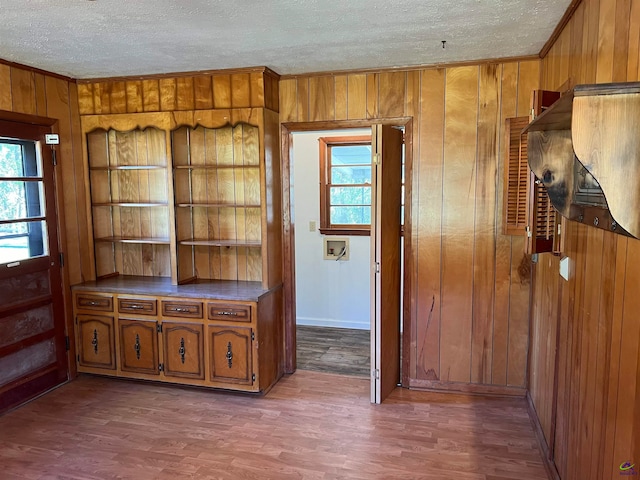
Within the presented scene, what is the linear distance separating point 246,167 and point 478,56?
74.6 inches

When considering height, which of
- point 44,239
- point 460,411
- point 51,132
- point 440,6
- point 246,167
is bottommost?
point 460,411

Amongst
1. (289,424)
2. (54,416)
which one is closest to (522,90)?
(289,424)

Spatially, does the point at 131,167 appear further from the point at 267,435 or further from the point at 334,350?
the point at 334,350

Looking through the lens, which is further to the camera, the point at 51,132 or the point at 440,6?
the point at 51,132

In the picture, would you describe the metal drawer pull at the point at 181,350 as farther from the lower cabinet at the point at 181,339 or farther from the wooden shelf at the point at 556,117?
the wooden shelf at the point at 556,117

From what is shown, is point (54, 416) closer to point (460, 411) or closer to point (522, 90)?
point (460, 411)

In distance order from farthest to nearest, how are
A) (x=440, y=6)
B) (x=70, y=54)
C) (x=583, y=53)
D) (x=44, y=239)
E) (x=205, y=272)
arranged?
(x=205, y=272)
(x=44, y=239)
(x=70, y=54)
(x=440, y=6)
(x=583, y=53)

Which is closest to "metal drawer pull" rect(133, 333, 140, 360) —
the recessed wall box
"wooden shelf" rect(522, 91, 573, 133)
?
the recessed wall box

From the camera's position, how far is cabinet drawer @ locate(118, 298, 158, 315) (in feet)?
11.8

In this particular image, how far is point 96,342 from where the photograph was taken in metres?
3.77

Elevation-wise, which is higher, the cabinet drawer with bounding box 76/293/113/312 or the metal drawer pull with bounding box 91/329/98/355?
the cabinet drawer with bounding box 76/293/113/312

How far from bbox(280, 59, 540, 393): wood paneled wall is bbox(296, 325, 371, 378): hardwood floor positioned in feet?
2.24

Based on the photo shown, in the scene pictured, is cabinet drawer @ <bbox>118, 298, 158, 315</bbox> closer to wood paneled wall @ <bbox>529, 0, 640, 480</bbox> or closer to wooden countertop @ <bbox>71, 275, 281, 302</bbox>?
wooden countertop @ <bbox>71, 275, 281, 302</bbox>

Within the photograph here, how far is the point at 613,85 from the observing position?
1.15m
